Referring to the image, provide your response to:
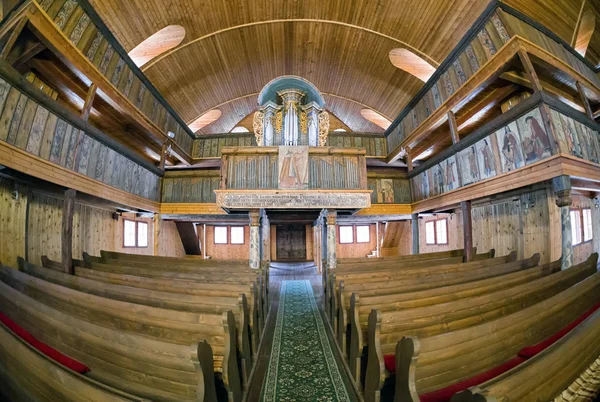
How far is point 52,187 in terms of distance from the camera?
6.25m

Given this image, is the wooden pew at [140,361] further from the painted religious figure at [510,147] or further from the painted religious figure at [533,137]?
the painted religious figure at [510,147]

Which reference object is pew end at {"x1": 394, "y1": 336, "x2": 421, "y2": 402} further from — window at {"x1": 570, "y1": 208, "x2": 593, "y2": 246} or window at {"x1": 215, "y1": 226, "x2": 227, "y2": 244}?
window at {"x1": 215, "y1": 226, "x2": 227, "y2": 244}

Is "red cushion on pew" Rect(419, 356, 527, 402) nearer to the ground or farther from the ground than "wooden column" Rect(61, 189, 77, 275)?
nearer to the ground

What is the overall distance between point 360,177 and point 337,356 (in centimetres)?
502

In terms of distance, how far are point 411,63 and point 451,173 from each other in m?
5.22

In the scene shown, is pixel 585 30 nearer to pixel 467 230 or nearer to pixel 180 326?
pixel 467 230

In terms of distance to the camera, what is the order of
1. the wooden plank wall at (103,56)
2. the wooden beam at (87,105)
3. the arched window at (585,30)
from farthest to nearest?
the arched window at (585,30)
the wooden beam at (87,105)
the wooden plank wall at (103,56)

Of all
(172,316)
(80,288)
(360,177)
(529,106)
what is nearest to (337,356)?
(172,316)

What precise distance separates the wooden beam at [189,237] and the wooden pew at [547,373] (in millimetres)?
13865

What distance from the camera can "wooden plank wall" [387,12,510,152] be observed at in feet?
18.9

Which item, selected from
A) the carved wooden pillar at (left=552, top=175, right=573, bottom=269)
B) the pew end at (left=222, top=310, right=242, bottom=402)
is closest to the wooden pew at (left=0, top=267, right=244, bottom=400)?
the pew end at (left=222, top=310, right=242, bottom=402)

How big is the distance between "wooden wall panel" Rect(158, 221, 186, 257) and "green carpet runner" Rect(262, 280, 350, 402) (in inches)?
319

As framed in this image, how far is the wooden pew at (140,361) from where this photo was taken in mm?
1714

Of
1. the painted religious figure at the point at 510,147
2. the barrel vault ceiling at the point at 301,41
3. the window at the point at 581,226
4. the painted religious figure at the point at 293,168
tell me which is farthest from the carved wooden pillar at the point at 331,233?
the window at the point at 581,226
